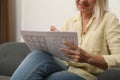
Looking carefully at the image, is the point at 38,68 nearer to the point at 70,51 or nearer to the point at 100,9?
the point at 70,51

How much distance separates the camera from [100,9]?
1446 millimetres

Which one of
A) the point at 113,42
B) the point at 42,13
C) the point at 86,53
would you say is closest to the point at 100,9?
the point at 113,42

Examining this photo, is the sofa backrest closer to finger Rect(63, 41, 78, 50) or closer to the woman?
the woman

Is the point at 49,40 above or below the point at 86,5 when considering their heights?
below

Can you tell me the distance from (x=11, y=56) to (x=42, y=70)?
0.73m

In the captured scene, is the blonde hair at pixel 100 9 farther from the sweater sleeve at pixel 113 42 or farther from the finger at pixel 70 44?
the finger at pixel 70 44

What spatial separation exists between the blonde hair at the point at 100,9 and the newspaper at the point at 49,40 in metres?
0.31

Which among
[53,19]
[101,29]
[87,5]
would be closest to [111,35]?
[101,29]

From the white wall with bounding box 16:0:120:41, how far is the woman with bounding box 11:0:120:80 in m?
0.68

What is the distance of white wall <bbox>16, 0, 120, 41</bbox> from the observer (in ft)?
7.43

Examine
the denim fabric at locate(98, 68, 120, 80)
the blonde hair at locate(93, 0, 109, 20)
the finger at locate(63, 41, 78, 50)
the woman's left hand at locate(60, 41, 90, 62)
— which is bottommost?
the denim fabric at locate(98, 68, 120, 80)

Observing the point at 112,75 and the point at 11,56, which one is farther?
the point at 11,56

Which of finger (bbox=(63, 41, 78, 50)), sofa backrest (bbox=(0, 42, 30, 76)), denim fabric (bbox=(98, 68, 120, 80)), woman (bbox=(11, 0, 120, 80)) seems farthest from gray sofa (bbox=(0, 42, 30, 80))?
denim fabric (bbox=(98, 68, 120, 80))

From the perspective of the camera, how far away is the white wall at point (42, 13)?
7.43 ft
